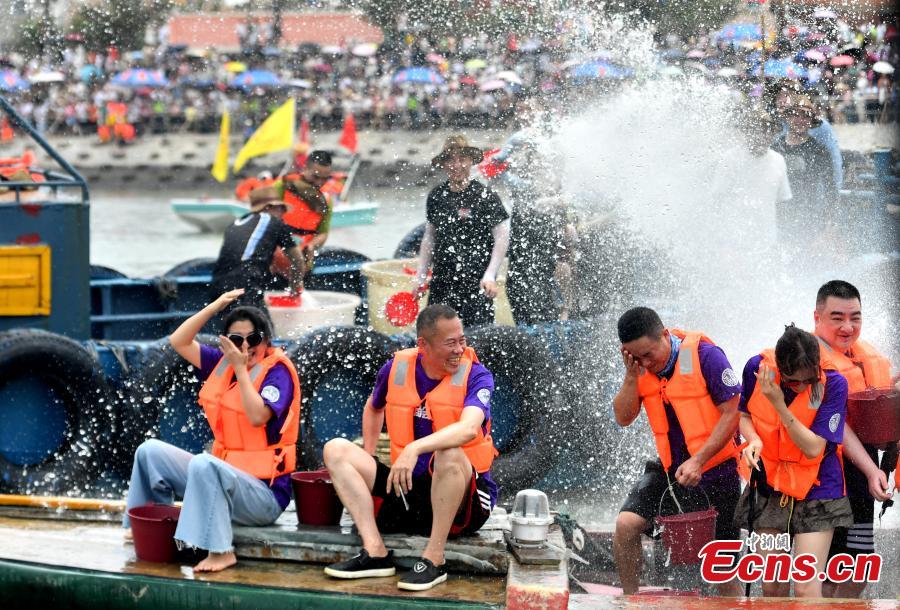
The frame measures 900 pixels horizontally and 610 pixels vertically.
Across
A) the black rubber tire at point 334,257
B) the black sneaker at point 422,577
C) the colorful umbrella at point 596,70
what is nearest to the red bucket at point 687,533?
the black sneaker at point 422,577

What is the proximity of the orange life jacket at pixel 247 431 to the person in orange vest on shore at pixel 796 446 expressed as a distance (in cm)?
192

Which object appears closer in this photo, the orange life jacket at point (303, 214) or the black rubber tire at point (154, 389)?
the black rubber tire at point (154, 389)

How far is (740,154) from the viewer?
363 inches

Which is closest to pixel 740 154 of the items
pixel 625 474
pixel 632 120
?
pixel 632 120

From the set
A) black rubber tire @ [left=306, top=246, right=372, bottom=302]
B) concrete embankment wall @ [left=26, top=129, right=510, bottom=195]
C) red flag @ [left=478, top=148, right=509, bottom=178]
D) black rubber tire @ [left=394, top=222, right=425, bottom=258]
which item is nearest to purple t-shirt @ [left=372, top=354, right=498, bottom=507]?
red flag @ [left=478, top=148, right=509, bottom=178]

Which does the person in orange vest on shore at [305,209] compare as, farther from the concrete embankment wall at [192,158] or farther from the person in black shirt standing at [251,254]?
the concrete embankment wall at [192,158]

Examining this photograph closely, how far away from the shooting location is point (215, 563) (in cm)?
561

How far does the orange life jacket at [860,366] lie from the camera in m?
5.61

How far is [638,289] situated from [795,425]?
385cm

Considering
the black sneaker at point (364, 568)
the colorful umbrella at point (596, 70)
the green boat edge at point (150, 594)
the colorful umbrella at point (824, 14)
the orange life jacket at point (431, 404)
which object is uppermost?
the colorful umbrella at point (824, 14)

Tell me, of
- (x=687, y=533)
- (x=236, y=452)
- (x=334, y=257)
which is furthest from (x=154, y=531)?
(x=334, y=257)

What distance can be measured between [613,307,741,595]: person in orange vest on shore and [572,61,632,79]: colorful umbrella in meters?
5.11

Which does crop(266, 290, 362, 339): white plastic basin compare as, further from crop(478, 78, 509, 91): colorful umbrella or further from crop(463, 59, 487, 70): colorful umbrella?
crop(463, 59, 487, 70): colorful umbrella

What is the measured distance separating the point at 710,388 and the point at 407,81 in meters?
27.2
